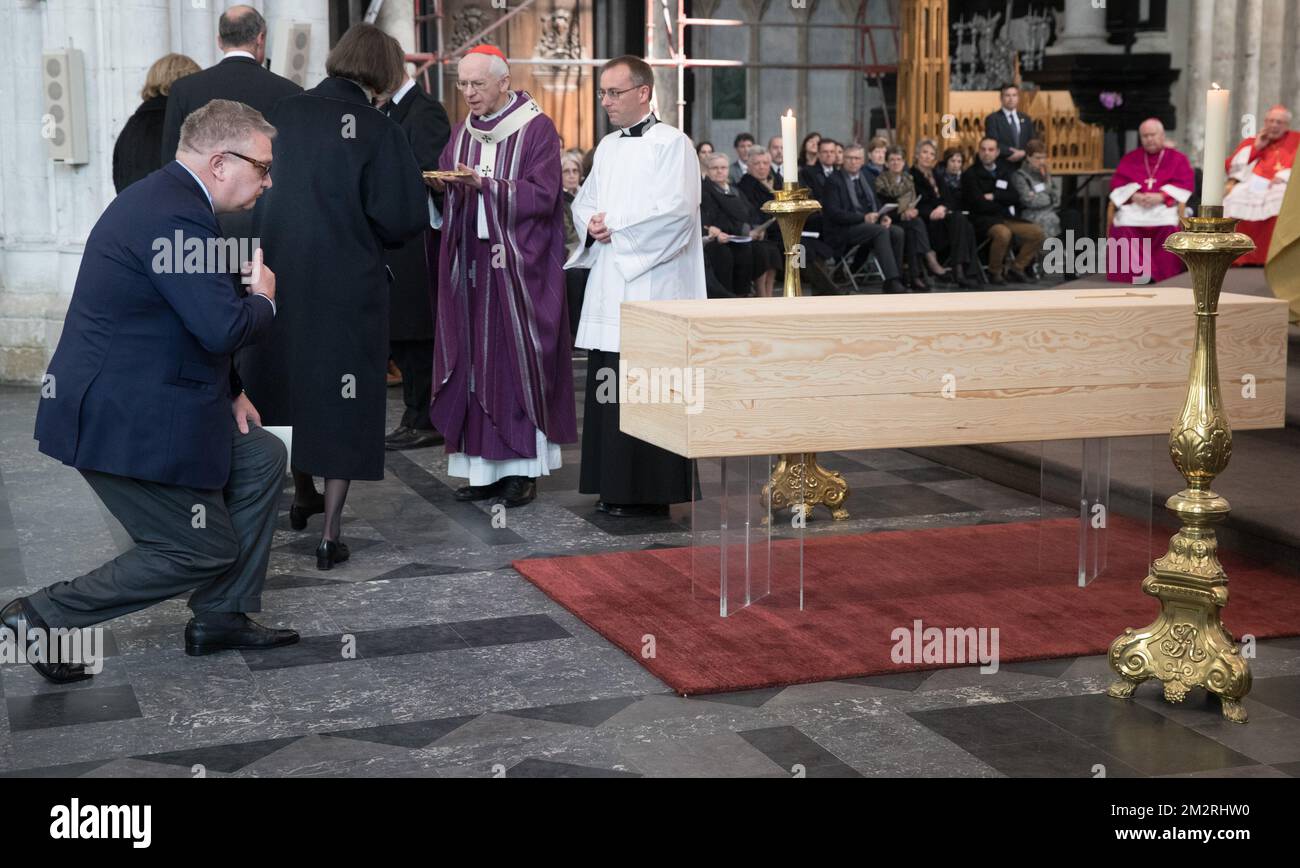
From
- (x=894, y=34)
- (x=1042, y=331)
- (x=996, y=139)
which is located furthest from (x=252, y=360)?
(x=894, y=34)

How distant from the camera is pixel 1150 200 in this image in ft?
42.8

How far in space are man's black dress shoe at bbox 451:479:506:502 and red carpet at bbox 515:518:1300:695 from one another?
114 centimetres

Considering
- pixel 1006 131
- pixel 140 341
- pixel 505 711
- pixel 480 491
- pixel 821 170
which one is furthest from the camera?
pixel 1006 131

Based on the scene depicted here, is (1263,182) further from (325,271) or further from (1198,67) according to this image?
(325,271)

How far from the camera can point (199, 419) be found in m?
4.25

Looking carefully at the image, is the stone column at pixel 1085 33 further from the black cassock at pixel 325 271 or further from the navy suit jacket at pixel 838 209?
the black cassock at pixel 325 271

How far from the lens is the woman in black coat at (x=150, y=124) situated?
7.41 m

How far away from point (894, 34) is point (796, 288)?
14.1 m

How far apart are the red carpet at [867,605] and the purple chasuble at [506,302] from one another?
1.12 m

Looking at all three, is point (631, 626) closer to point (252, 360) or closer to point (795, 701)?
point (795, 701)

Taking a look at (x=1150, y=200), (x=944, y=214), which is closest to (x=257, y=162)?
(x=1150, y=200)

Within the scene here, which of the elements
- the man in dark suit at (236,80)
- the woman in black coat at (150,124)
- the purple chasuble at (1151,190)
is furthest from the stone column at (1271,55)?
the man in dark suit at (236,80)

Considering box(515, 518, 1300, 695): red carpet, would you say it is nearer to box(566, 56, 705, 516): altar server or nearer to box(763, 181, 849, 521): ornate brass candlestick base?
box(763, 181, 849, 521): ornate brass candlestick base

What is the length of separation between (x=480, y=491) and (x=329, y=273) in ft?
4.80
